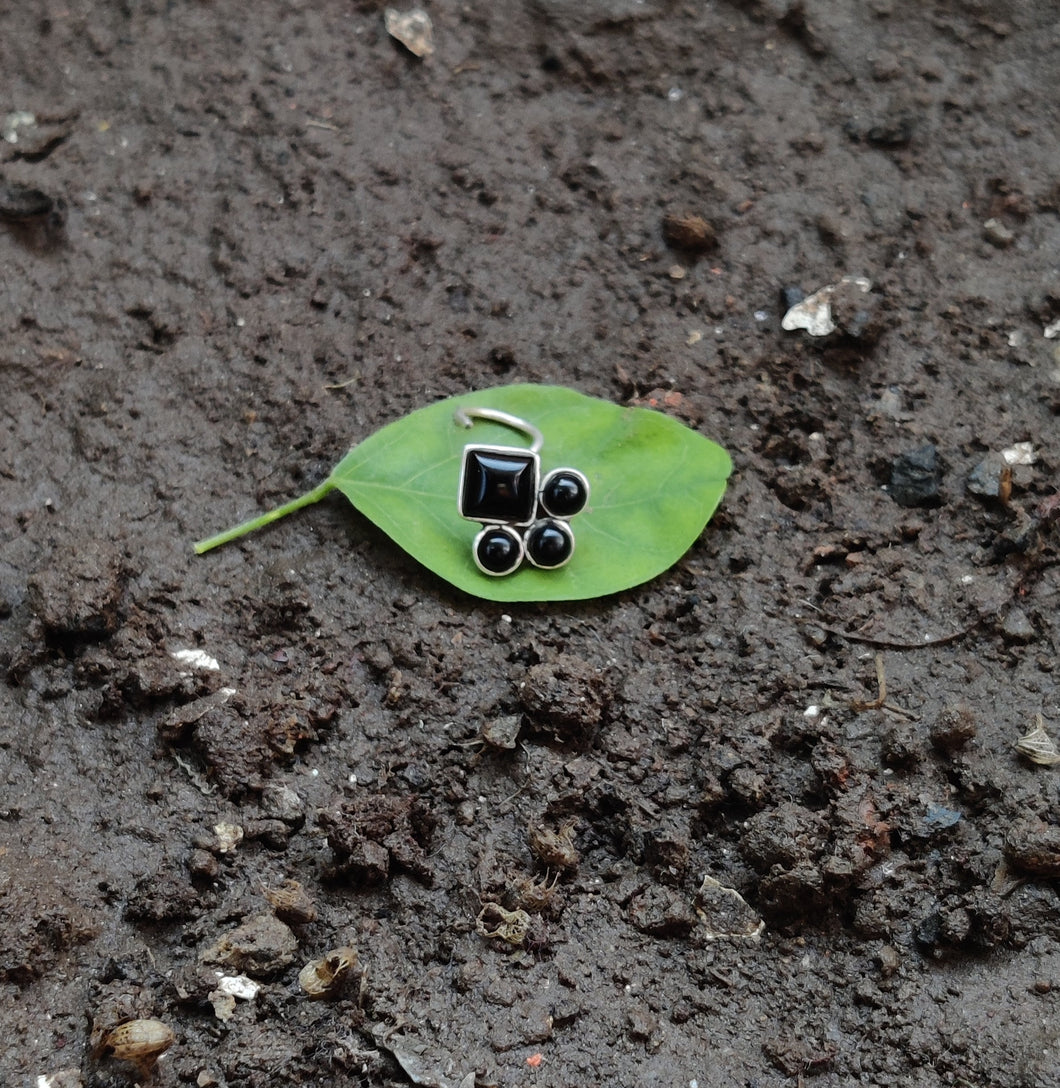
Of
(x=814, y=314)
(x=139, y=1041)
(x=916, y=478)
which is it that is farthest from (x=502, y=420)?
(x=139, y=1041)

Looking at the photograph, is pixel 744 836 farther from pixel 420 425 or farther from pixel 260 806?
pixel 420 425

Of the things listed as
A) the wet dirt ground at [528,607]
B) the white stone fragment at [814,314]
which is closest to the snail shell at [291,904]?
the wet dirt ground at [528,607]

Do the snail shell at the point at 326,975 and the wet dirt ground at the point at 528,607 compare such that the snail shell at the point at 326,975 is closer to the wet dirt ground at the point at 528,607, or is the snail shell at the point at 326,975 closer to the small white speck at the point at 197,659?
the wet dirt ground at the point at 528,607

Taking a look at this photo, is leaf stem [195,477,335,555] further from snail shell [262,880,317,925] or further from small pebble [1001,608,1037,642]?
small pebble [1001,608,1037,642]

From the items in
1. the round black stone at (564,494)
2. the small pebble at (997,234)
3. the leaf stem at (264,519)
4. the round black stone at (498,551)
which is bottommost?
the leaf stem at (264,519)

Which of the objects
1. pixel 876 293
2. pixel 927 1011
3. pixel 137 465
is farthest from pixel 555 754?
pixel 876 293

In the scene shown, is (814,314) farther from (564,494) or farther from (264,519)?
(264,519)

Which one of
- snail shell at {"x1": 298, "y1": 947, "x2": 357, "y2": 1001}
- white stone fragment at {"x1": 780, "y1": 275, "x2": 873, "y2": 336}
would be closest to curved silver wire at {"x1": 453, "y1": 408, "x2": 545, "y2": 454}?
white stone fragment at {"x1": 780, "y1": 275, "x2": 873, "y2": 336}
